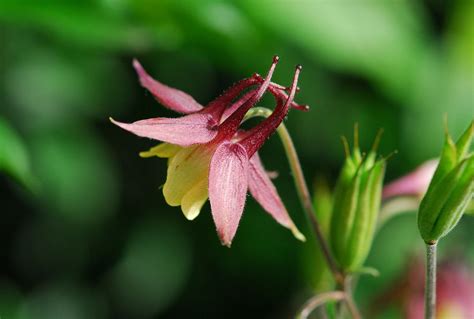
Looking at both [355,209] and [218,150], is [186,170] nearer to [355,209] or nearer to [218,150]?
[218,150]

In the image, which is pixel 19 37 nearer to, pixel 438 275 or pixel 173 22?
pixel 173 22

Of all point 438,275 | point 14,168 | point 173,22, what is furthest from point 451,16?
point 14,168

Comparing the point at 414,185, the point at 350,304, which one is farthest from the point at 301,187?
the point at 414,185

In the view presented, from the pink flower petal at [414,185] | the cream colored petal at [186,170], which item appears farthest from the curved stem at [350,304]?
the cream colored petal at [186,170]

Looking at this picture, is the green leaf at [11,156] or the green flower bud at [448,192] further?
the green leaf at [11,156]

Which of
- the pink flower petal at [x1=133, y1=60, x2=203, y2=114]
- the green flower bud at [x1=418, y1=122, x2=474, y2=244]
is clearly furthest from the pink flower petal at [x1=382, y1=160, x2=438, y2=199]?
the pink flower petal at [x1=133, y1=60, x2=203, y2=114]

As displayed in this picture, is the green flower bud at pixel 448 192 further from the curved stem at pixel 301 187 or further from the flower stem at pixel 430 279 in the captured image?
the curved stem at pixel 301 187
